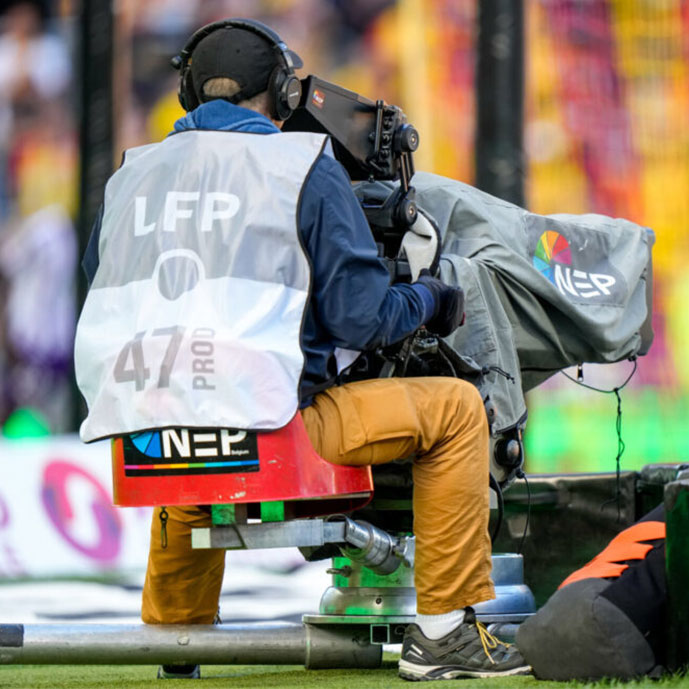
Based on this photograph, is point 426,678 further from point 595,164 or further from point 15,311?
point 15,311

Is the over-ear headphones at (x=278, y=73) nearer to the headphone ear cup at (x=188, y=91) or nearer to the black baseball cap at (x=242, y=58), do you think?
the black baseball cap at (x=242, y=58)

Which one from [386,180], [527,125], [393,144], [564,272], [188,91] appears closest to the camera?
[188,91]

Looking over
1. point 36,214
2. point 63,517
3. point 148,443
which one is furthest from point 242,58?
point 36,214

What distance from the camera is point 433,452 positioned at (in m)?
3.15

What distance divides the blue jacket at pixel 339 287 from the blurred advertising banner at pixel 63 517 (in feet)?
10.7

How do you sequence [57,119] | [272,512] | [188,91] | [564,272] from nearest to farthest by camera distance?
[272,512] < [188,91] < [564,272] < [57,119]

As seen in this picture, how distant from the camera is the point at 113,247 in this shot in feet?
10.2

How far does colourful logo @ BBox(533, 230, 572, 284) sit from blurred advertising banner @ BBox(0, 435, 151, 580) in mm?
2894

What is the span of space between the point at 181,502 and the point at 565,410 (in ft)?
16.7

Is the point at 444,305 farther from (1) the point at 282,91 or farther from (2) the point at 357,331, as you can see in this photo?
(1) the point at 282,91

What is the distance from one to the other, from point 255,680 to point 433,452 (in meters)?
0.76

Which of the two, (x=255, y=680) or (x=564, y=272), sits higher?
(x=564, y=272)

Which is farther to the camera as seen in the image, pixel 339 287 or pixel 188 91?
pixel 188 91

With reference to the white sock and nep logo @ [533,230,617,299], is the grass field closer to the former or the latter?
the white sock
